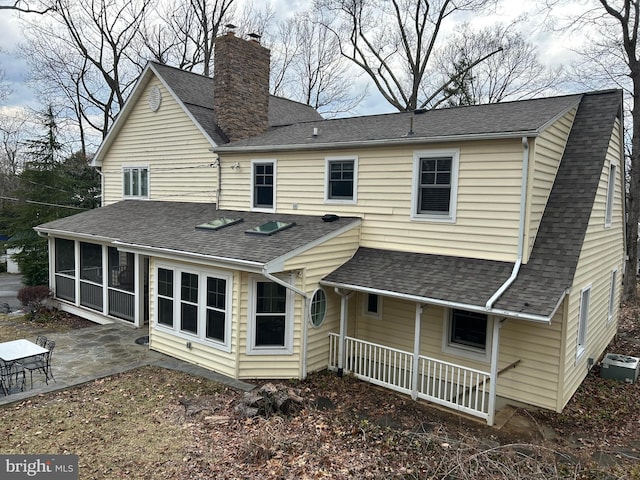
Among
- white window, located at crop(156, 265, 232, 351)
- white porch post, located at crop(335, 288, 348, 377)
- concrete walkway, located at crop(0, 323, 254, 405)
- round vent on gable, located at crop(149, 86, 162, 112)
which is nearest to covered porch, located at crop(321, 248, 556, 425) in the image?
white porch post, located at crop(335, 288, 348, 377)

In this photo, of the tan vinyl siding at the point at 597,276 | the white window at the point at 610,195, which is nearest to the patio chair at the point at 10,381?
the tan vinyl siding at the point at 597,276

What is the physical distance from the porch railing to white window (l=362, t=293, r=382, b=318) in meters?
0.82

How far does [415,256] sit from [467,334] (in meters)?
1.95

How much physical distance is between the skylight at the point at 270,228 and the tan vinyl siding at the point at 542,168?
522 cm

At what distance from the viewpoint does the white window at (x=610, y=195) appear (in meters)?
10.8

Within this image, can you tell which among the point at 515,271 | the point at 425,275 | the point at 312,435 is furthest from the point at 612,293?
the point at 312,435

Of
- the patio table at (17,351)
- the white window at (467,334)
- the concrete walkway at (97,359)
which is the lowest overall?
the concrete walkway at (97,359)

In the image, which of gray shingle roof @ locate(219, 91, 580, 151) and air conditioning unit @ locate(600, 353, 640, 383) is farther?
air conditioning unit @ locate(600, 353, 640, 383)

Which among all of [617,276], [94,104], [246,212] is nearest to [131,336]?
[246,212]

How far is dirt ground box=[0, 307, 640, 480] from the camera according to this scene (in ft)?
19.0

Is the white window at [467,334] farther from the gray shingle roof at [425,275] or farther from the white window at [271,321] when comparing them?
the white window at [271,321]

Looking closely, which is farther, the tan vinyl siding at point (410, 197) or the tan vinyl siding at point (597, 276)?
the tan vinyl siding at point (410, 197)

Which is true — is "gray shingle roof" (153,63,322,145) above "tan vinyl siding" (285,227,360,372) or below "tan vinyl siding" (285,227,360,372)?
above

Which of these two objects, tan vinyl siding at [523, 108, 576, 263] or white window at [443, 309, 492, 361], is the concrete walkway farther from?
tan vinyl siding at [523, 108, 576, 263]
